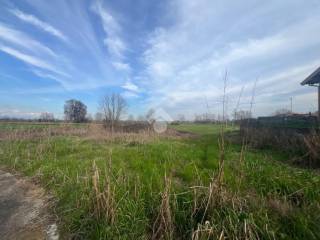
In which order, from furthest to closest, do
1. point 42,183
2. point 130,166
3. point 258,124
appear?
point 258,124 < point 130,166 < point 42,183

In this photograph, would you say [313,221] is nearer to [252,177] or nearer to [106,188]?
[252,177]

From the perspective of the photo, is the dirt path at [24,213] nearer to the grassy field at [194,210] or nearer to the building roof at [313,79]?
the grassy field at [194,210]

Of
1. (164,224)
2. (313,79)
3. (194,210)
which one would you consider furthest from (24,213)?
(313,79)

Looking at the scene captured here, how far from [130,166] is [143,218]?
2.53m

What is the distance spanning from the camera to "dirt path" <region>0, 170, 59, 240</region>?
265 centimetres

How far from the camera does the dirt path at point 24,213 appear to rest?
2.65 m

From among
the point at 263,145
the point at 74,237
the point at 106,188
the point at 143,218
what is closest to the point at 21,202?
the point at 74,237

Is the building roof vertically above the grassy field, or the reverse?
the building roof

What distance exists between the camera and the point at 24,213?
324cm

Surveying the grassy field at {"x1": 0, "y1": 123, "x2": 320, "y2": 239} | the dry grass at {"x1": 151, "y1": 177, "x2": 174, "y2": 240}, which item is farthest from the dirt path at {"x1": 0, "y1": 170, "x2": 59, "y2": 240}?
the dry grass at {"x1": 151, "y1": 177, "x2": 174, "y2": 240}

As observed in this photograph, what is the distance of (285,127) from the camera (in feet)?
33.8

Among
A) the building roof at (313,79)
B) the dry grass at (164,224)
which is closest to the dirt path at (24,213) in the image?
the dry grass at (164,224)

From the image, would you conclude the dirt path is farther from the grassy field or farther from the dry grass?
the dry grass

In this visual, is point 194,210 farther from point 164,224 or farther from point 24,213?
point 24,213
